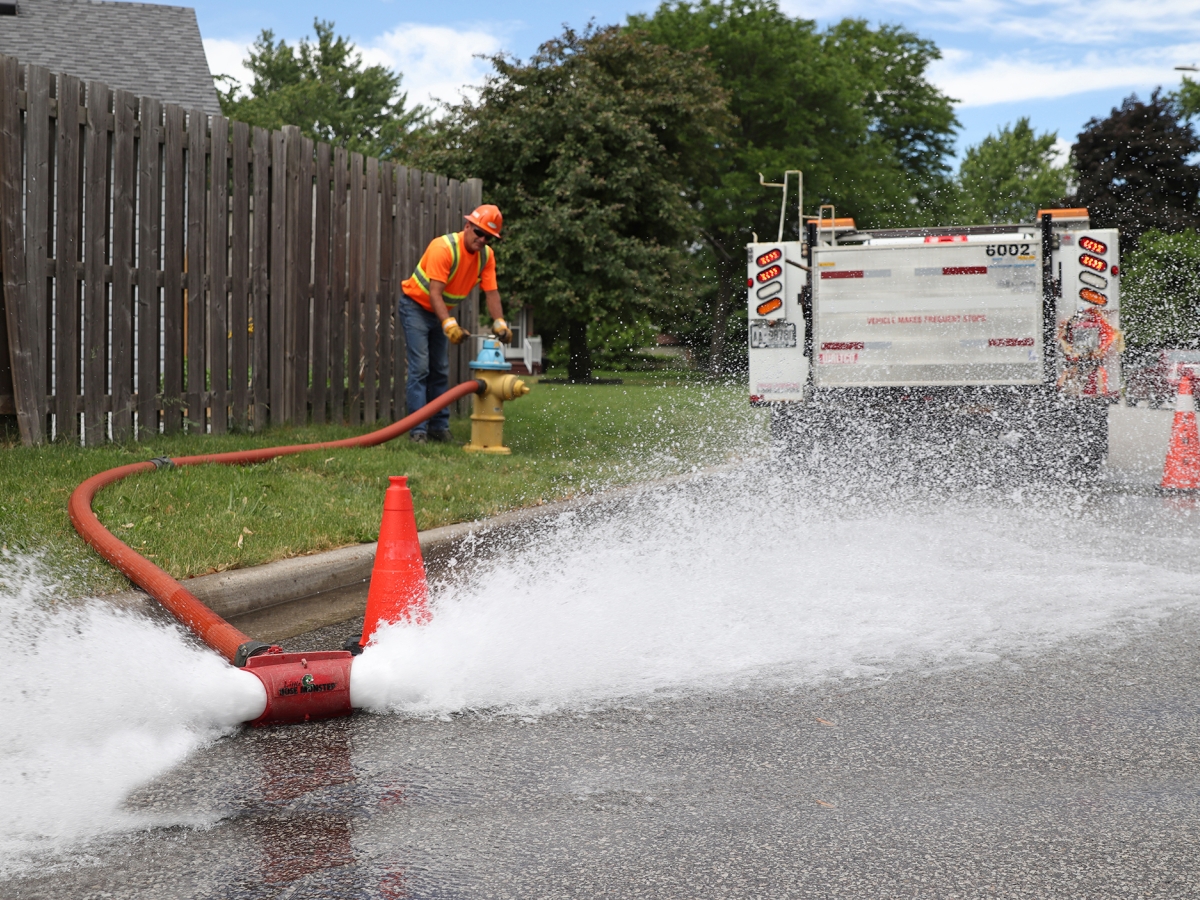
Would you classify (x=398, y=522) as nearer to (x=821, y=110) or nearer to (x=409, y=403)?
(x=409, y=403)

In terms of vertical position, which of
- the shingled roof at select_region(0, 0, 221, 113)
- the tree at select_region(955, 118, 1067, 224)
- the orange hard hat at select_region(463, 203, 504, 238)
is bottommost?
the orange hard hat at select_region(463, 203, 504, 238)

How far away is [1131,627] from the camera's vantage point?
4777 millimetres

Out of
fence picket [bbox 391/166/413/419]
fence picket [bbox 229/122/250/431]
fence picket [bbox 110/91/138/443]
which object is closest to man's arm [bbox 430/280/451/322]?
fence picket [bbox 391/166/413/419]

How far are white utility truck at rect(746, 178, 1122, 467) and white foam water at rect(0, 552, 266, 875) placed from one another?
6.88 metres

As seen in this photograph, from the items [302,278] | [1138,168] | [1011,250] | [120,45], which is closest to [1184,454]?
[1011,250]

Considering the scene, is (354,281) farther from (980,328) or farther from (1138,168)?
(1138,168)

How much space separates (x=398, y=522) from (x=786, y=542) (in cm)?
277

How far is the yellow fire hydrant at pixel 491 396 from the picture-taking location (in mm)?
9391

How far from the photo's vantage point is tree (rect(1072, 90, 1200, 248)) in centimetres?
3822

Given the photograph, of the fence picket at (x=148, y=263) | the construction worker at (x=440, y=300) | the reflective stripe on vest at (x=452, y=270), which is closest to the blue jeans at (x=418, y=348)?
the construction worker at (x=440, y=300)

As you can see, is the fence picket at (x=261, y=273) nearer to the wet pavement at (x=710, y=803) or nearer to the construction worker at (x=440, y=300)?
the construction worker at (x=440, y=300)

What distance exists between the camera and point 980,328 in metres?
9.77

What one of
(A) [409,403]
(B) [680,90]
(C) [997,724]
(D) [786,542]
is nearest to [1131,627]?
(C) [997,724]

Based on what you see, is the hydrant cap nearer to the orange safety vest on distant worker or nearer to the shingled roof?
the orange safety vest on distant worker
